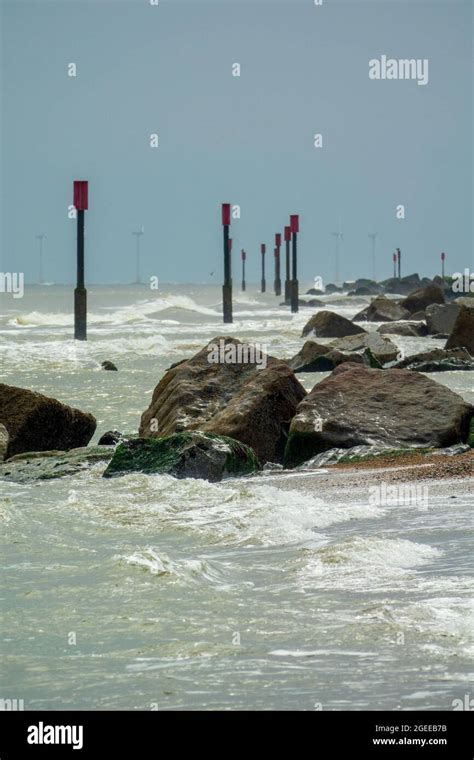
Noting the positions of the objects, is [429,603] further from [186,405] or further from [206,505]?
[186,405]

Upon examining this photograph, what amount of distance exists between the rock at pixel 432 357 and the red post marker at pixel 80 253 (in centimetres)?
1022

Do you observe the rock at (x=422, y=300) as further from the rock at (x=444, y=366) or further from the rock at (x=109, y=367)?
the rock at (x=444, y=366)

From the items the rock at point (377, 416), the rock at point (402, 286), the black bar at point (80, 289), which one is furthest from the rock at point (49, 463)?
the rock at point (402, 286)

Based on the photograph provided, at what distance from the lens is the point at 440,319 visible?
28.2m

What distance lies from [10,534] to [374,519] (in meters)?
2.33

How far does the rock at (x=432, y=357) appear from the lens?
20312 mm

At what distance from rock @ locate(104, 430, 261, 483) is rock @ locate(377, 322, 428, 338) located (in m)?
17.2

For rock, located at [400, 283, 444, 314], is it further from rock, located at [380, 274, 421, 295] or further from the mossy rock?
rock, located at [380, 274, 421, 295]

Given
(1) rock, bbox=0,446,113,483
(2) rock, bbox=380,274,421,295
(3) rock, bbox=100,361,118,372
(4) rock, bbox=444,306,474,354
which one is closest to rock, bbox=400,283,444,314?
(4) rock, bbox=444,306,474,354

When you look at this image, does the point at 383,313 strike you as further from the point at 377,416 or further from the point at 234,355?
the point at 377,416

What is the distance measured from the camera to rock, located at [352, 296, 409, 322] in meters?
38.1

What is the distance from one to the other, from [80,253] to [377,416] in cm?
1819

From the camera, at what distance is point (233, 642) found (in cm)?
568
